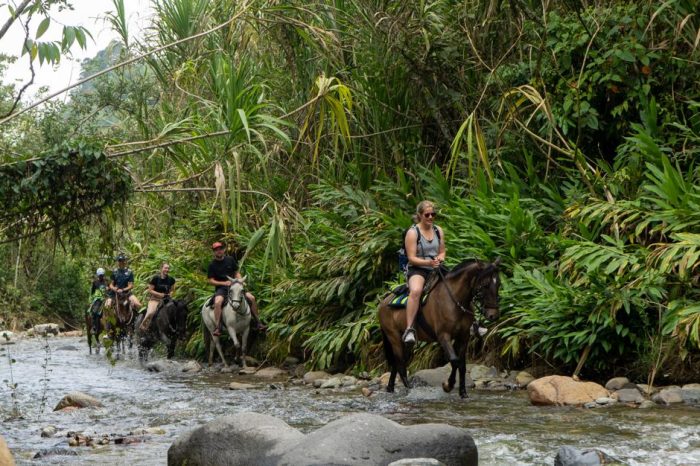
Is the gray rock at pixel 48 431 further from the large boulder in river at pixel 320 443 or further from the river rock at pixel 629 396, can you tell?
the river rock at pixel 629 396

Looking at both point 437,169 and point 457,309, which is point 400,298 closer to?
point 457,309

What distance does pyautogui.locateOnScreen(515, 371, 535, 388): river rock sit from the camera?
490 inches

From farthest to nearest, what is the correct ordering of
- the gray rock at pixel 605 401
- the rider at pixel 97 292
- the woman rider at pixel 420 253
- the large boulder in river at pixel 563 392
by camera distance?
the rider at pixel 97 292 < the woman rider at pixel 420 253 < the large boulder in river at pixel 563 392 < the gray rock at pixel 605 401

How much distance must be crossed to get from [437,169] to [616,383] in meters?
4.94

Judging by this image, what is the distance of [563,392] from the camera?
1103 cm

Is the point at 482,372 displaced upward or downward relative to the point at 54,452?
upward

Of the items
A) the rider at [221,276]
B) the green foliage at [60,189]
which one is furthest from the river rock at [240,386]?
the green foliage at [60,189]

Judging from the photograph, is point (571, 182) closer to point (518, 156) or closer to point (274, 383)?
point (518, 156)

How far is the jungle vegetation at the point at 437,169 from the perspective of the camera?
11.0 meters

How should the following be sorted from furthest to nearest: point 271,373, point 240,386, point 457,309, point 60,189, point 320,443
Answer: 1. point 271,373
2. point 240,386
3. point 457,309
4. point 60,189
5. point 320,443

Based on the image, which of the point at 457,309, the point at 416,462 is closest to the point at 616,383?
the point at 457,309

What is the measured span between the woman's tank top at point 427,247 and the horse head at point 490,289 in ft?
2.13

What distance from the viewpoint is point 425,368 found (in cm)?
1386

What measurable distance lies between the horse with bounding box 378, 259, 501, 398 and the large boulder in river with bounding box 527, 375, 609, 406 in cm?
94
